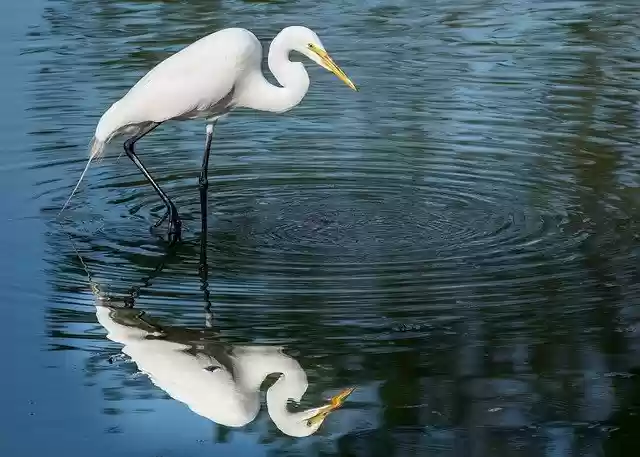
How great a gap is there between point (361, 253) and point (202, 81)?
1.49 m

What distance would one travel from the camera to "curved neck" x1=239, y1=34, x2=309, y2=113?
8828 millimetres

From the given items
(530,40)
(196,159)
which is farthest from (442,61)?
(196,159)

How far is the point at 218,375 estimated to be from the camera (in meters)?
6.18

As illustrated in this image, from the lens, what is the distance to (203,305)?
7.14 meters

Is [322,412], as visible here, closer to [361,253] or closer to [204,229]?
[361,253]

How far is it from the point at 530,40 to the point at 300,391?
809 cm

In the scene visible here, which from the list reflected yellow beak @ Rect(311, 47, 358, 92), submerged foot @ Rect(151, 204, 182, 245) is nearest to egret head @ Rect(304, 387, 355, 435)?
submerged foot @ Rect(151, 204, 182, 245)

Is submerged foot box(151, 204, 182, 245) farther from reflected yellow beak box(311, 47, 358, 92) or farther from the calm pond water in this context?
reflected yellow beak box(311, 47, 358, 92)

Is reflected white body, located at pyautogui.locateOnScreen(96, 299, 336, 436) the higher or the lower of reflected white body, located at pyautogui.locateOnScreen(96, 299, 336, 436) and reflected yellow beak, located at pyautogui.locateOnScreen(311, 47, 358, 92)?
the lower

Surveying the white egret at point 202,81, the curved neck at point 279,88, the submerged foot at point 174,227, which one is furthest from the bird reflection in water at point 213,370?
the curved neck at point 279,88

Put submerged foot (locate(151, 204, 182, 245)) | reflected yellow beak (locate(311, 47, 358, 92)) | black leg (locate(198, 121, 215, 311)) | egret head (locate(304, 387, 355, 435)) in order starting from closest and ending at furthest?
egret head (locate(304, 387, 355, 435)), black leg (locate(198, 121, 215, 311)), submerged foot (locate(151, 204, 182, 245)), reflected yellow beak (locate(311, 47, 358, 92))

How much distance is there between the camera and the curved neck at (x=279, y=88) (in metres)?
8.83

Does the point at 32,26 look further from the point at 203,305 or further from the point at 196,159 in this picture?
the point at 203,305

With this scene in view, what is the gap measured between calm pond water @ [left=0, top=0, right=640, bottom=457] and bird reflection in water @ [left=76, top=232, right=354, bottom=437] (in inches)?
0.8
